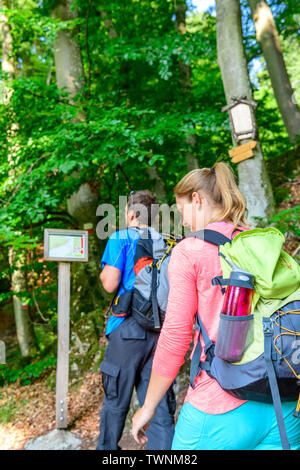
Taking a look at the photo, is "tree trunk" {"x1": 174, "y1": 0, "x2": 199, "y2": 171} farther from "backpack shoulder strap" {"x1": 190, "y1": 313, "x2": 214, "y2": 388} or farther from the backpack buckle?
the backpack buckle

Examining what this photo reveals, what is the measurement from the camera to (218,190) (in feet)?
4.93

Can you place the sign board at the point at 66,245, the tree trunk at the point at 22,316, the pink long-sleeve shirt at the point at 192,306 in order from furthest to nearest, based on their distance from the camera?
the tree trunk at the point at 22,316, the sign board at the point at 66,245, the pink long-sleeve shirt at the point at 192,306

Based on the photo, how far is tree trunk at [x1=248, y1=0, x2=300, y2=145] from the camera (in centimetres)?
812

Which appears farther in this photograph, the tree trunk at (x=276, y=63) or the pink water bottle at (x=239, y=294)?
the tree trunk at (x=276, y=63)

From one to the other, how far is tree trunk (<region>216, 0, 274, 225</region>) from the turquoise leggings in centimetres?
380

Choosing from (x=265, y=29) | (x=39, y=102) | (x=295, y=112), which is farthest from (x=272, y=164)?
(x=39, y=102)

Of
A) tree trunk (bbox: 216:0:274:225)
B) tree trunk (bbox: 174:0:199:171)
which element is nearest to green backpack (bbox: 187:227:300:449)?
tree trunk (bbox: 216:0:274:225)

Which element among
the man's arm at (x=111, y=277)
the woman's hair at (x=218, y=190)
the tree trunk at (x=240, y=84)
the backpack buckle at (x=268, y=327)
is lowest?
the backpack buckle at (x=268, y=327)

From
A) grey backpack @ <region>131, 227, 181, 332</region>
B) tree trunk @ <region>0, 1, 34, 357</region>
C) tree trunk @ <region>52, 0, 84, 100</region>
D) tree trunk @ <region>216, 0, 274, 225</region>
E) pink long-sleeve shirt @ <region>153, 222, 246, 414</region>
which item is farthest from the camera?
tree trunk @ <region>0, 1, 34, 357</region>

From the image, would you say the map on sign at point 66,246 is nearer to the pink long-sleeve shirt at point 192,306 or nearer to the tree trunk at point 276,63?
the pink long-sleeve shirt at point 192,306

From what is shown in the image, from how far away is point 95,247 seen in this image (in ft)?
21.4

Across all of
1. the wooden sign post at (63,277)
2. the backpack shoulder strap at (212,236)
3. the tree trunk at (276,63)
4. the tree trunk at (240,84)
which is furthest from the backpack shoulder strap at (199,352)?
the tree trunk at (276,63)

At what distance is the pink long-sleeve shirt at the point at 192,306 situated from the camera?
1.32 meters

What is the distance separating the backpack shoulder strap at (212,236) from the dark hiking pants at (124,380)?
1.48 meters
